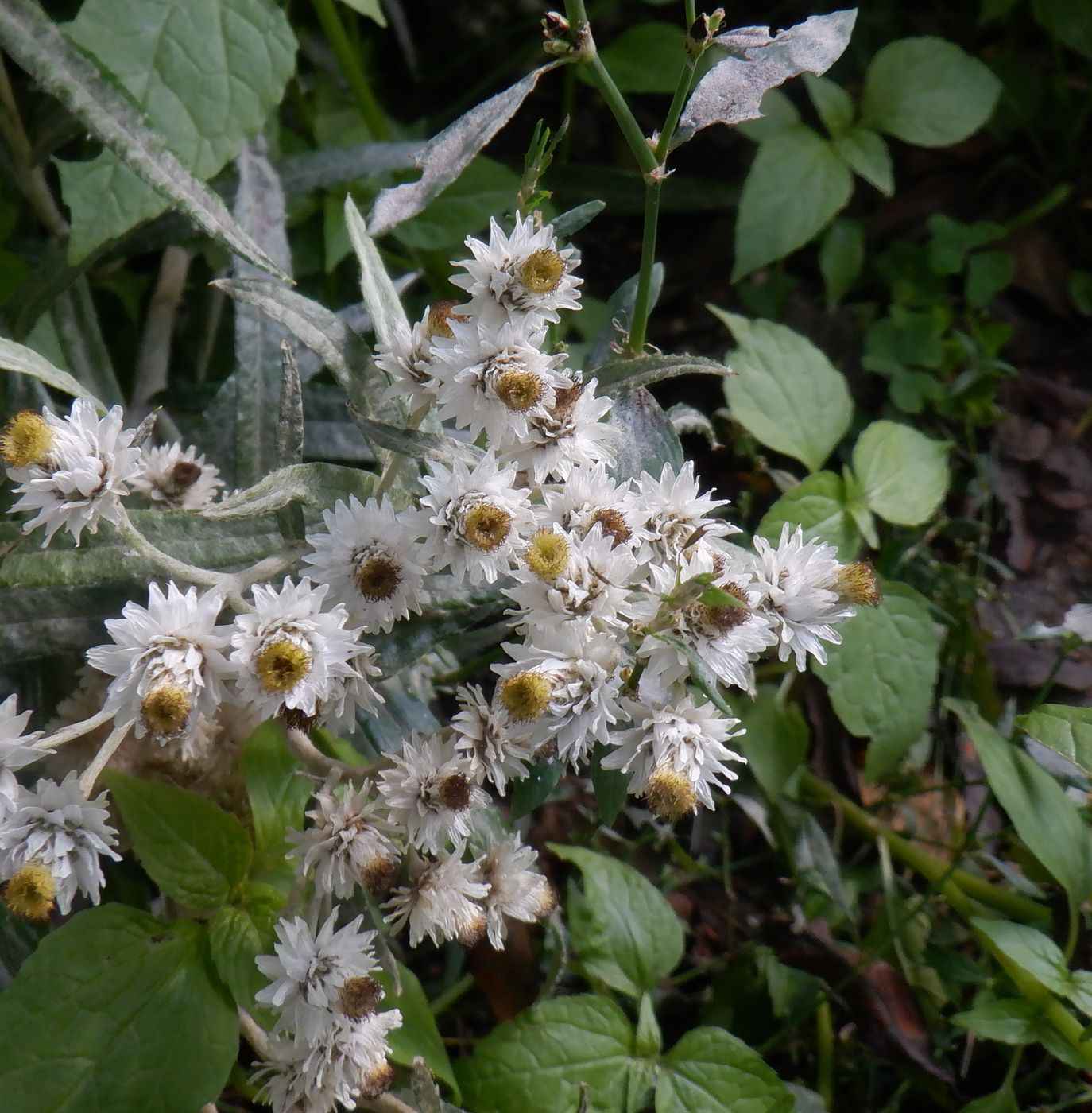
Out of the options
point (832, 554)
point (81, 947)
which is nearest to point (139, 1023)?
point (81, 947)

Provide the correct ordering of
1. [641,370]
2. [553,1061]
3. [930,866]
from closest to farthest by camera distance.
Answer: [641,370]
[553,1061]
[930,866]

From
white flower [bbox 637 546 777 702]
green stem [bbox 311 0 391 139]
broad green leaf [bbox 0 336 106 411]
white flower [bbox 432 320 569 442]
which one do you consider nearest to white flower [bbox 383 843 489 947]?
white flower [bbox 637 546 777 702]

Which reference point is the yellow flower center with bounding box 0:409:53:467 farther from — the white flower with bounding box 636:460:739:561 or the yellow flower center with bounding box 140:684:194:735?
the white flower with bounding box 636:460:739:561

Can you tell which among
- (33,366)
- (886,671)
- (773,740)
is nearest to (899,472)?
(886,671)

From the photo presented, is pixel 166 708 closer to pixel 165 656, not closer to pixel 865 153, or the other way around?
pixel 165 656

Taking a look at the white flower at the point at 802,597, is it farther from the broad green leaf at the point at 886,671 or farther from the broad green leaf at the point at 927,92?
the broad green leaf at the point at 927,92

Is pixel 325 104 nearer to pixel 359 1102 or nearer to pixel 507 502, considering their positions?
pixel 507 502
